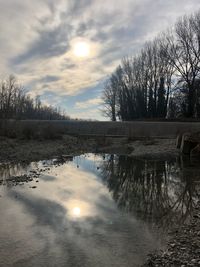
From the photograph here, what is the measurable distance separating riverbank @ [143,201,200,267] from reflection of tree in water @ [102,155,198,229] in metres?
1.31

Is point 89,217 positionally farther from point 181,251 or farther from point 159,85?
point 159,85

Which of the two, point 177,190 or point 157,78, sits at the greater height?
point 157,78

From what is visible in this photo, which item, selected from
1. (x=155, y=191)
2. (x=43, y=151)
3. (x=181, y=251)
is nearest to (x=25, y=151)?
(x=43, y=151)

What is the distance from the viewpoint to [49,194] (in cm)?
1338

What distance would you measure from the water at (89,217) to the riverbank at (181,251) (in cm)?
31

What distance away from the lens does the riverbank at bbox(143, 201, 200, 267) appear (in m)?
6.55

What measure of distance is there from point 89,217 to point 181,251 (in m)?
3.71

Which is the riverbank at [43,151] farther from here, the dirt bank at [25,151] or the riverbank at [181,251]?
the riverbank at [181,251]

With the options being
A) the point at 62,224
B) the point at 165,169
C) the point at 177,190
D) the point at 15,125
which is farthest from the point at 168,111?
the point at 62,224

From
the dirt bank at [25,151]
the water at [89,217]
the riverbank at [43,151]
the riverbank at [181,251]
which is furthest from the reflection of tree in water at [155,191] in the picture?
the riverbank at [43,151]

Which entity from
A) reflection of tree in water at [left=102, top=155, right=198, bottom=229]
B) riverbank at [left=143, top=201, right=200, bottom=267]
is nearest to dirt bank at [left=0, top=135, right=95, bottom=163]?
reflection of tree in water at [left=102, top=155, right=198, bottom=229]

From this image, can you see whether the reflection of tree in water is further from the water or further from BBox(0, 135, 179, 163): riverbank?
BBox(0, 135, 179, 163): riverbank

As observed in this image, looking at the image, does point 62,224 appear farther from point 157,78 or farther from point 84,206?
point 157,78

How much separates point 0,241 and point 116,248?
2.76m
